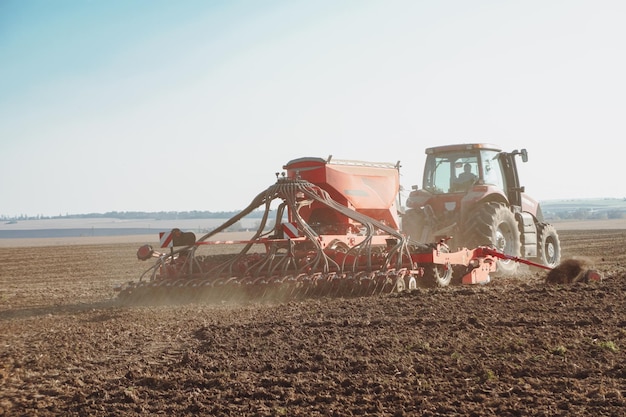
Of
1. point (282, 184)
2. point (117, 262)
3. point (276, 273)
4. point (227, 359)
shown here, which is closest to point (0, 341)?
point (227, 359)

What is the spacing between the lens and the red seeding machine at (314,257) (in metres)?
9.67

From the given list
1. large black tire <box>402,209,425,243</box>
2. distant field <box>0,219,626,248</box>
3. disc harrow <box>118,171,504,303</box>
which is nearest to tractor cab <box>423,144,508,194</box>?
large black tire <box>402,209,425,243</box>

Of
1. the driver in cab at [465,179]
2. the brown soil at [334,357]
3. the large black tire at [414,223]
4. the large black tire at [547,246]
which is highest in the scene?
the driver in cab at [465,179]

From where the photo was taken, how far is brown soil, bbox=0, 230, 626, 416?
15.0 ft

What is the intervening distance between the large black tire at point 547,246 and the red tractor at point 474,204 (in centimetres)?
3

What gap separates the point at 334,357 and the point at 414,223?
271 inches

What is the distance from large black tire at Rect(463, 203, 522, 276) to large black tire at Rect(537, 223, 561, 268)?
2.83 ft

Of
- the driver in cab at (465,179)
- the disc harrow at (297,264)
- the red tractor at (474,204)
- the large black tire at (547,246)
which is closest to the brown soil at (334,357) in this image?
the disc harrow at (297,264)

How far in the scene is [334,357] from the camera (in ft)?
18.9

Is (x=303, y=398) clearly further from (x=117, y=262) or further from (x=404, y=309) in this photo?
(x=117, y=262)

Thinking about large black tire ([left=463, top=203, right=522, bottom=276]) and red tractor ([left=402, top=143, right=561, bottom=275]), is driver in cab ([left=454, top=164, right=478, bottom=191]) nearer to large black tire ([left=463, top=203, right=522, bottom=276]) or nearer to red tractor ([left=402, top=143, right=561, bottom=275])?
red tractor ([left=402, top=143, right=561, bottom=275])

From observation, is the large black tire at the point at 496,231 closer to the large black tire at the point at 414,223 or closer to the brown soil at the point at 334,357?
the large black tire at the point at 414,223

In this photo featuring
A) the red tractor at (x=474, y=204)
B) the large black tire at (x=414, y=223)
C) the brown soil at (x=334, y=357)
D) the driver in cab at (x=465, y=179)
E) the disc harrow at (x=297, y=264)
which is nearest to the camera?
the brown soil at (x=334, y=357)

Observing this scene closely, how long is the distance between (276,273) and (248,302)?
0.68 meters
